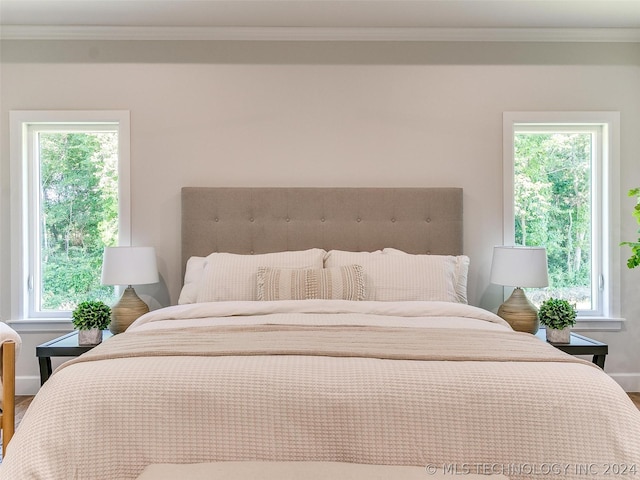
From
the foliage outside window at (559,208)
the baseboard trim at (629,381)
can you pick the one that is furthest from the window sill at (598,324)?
the baseboard trim at (629,381)

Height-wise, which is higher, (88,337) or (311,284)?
(311,284)

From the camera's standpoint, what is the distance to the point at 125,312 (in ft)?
10.7

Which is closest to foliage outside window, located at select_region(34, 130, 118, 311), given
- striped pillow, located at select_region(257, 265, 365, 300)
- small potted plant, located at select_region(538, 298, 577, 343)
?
striped pillow, located at select_region(257, 265, 365, 300)

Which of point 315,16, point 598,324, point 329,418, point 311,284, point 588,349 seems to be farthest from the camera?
point 598,324

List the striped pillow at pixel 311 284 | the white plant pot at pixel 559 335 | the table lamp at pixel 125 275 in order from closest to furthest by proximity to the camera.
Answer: the striped pillow at pixel 311 284 → the white plant pot at pixel 559 335 → the table lamp at pixel 125 275

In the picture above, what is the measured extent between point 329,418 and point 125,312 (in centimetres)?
209

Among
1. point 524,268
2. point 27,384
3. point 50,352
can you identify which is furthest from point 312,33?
point 27,384

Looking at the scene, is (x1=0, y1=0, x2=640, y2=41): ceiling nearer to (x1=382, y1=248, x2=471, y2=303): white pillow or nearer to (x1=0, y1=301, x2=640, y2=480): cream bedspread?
(x1=382, y1=248, x2=471, y2=303): white pillow

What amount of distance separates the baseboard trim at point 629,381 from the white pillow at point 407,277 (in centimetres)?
146

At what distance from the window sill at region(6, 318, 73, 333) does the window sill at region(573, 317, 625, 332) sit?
141 inches

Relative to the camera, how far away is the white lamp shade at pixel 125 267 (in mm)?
3266

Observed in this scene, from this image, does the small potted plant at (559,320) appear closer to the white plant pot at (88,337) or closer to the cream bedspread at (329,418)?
the cream bedspread at (329,418)

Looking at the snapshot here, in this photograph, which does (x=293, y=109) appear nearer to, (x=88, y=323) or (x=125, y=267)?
(x=125, y=267)

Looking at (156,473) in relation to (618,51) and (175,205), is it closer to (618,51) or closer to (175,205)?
(175,205)
